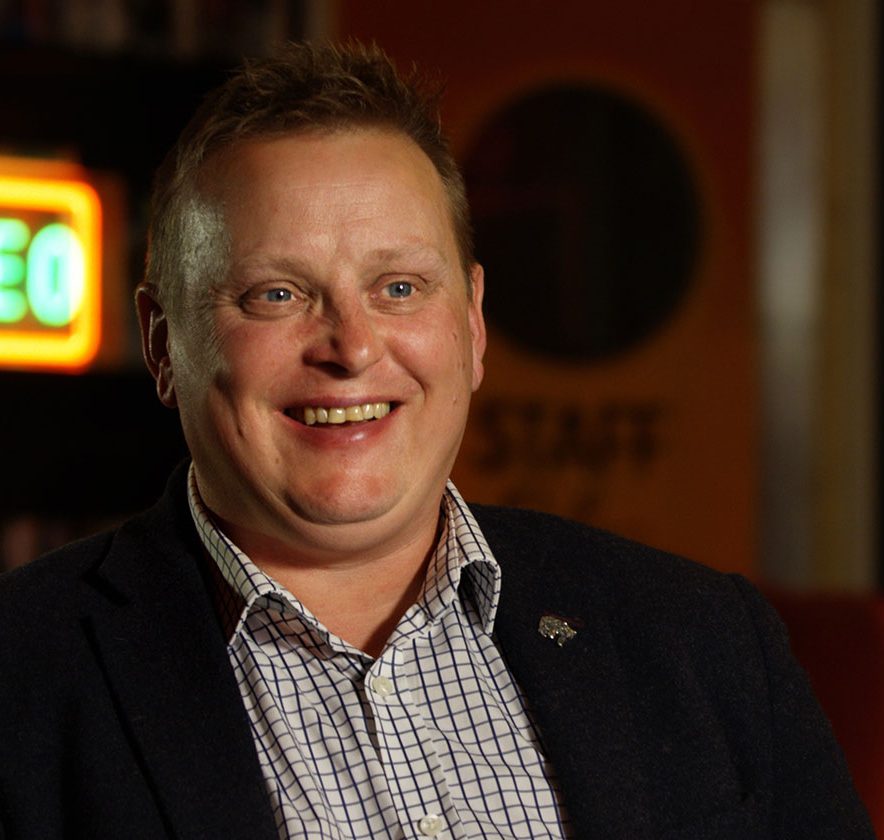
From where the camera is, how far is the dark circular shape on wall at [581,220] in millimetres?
4008

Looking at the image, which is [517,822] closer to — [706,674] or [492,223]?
[706,674]

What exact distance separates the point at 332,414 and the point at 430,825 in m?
0.43

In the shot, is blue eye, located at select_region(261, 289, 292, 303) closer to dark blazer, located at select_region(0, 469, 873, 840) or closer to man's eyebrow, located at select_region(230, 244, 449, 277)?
man's eyebrow, located at select_region(230, 244, 449, 277)

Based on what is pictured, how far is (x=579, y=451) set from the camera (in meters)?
4.13

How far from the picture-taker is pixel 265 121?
1586mm

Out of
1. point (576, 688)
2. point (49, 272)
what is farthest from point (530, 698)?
point (49, 272)

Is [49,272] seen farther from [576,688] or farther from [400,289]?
[576,688]

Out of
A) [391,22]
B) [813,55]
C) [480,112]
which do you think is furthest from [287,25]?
[813,55]

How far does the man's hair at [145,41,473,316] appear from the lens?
1588 mm

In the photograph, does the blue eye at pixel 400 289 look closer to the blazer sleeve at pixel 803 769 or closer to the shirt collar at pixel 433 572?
the shirt collar at pixel 433 572

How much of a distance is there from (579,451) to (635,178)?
787mm

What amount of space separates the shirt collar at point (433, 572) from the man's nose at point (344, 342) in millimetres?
229

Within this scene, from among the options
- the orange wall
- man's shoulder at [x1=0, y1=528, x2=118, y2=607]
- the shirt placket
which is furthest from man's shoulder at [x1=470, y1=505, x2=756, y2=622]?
the orange wall

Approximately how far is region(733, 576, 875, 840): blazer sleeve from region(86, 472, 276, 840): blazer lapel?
0.61 meters
